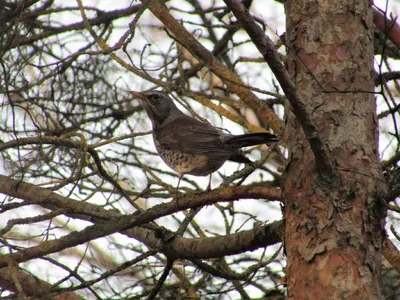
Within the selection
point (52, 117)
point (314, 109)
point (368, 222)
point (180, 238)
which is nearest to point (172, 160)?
point (52, 117)

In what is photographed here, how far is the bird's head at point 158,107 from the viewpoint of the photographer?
656 cm

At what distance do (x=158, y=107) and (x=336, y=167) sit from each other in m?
3.69

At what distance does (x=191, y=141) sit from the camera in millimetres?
5824

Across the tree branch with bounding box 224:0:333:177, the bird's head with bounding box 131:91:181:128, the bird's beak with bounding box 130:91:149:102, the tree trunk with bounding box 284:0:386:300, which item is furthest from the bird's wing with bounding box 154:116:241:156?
the tree branch with bounding box 224:0:333:177

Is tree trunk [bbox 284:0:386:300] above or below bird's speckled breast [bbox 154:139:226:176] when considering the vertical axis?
below

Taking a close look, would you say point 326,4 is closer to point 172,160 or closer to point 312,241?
point 312,241

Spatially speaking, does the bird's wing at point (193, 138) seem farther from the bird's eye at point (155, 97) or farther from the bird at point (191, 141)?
the bird's eye at point (155, 97)

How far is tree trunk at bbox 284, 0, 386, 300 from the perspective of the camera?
316cm

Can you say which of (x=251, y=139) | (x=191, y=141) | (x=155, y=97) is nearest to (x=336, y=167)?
(x=251, y=139)

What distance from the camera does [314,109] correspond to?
3.54 metres

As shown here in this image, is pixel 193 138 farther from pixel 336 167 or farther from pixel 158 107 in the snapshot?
pixel 336 167

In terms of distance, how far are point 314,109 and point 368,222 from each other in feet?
2.39

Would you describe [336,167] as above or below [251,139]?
below

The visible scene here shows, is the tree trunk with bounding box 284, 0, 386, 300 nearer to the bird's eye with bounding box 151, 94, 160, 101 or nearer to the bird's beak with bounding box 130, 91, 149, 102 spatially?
the bird's beak with bounding box 130, 91, 149, 102
